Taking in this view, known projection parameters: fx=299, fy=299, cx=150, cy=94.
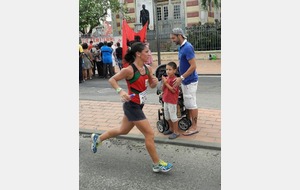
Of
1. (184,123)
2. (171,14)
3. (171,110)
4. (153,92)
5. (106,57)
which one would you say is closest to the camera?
(171,110)

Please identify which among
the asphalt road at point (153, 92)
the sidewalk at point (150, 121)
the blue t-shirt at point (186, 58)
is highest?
the blue t-shirt at point (186, 58)

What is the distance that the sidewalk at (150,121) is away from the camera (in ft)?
16.5

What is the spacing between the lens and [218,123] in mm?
5824

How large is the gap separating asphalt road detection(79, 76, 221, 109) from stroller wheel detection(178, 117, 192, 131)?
76.4 inches

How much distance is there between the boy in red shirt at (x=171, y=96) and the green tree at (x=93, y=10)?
15104 millimetres

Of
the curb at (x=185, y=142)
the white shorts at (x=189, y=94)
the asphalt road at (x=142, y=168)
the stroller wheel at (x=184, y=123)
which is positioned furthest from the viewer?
the stroller wheel at (x=184, y=123)

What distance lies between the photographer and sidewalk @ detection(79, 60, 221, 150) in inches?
197

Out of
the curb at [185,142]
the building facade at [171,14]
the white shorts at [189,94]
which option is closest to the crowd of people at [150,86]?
the white shorts at [189,94]

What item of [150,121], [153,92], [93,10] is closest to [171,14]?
[93,10]

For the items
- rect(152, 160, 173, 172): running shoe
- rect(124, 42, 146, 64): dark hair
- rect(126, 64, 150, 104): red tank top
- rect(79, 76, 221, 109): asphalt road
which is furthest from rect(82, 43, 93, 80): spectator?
rect(152, 160, 173, 172): running shoe

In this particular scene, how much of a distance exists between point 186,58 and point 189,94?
658 millimetres

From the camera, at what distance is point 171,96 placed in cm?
505

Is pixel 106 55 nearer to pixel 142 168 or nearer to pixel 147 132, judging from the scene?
pixel 142 168

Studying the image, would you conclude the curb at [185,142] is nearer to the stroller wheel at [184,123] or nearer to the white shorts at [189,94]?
the stroller wheel at [184,123]
